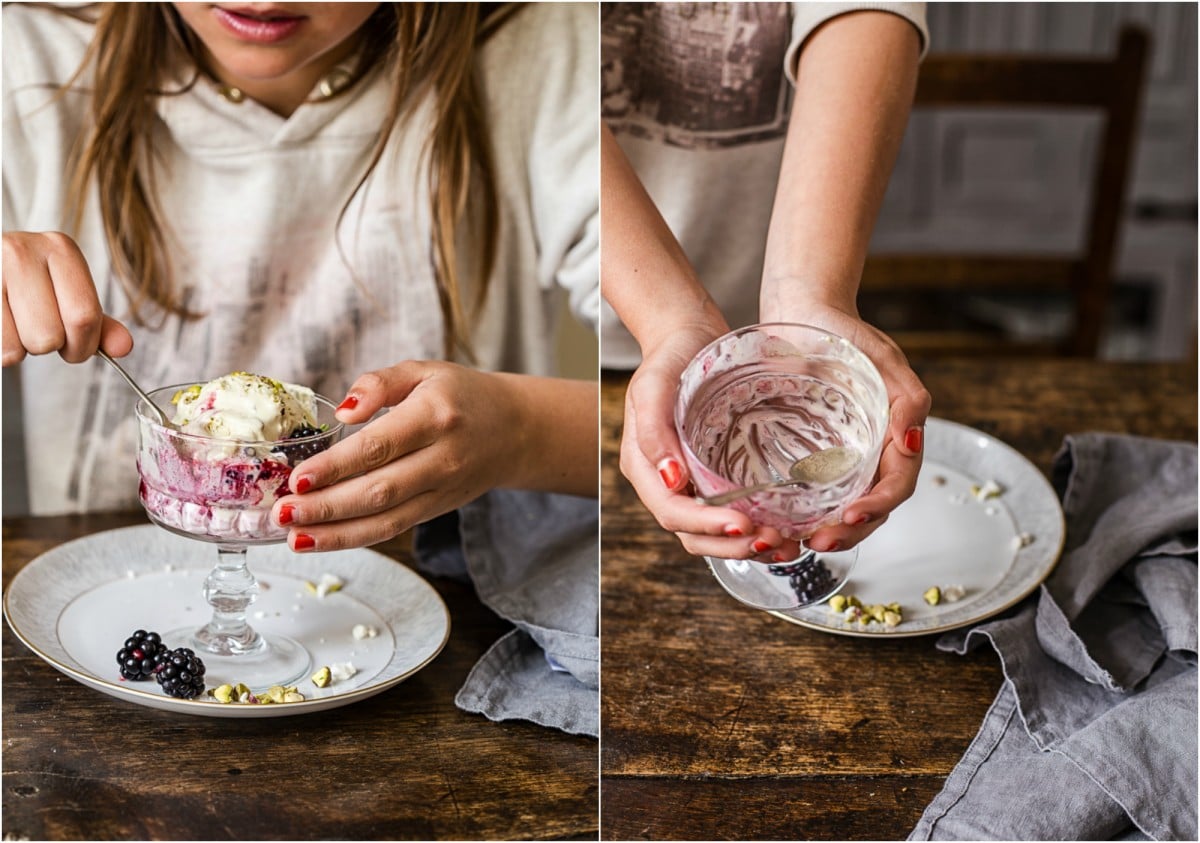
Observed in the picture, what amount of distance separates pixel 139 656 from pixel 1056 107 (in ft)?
4.19

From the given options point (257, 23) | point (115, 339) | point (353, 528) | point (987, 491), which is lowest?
point (987, 491)

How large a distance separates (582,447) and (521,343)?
0.23m

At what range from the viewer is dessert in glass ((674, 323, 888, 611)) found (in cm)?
57

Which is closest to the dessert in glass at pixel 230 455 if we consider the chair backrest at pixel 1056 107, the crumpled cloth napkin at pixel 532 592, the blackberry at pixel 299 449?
the blackberry at pixel 299 449

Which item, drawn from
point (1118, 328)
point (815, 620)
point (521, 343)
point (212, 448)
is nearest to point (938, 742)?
point (815, 620)

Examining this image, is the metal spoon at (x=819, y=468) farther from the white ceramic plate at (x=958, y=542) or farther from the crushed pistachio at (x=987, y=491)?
the crushed pistachio at (x=987, y=491)

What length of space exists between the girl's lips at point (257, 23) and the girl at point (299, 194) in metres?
0.03

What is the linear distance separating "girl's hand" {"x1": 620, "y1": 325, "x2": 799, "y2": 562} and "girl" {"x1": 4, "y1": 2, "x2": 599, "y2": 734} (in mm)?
212

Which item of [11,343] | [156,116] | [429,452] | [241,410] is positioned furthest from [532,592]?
[156,116]

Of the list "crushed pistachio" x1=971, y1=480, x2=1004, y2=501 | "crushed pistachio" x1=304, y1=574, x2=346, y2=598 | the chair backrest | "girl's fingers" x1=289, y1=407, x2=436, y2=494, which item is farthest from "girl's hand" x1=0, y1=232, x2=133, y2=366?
the chair backrest

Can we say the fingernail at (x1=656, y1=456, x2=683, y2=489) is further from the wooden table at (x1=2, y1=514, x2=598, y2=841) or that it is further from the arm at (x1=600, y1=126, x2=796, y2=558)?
the wooden table at (x1=2, y1=514, x2=598, y2=841)

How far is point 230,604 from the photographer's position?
2.19 feet

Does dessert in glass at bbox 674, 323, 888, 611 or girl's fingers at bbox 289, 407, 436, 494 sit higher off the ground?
dessert in glass at bbox 674, 323, 888, 611

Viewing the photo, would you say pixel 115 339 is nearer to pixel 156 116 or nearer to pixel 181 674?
pixel 181 674
